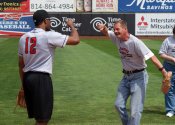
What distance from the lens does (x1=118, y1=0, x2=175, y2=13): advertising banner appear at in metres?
46.4

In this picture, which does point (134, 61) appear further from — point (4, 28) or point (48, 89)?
point (4, 28)

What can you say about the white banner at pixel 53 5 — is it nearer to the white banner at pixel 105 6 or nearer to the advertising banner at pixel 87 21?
the white banner at pixel 105 6

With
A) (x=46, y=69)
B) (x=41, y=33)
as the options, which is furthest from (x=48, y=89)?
(x=41, y=33)

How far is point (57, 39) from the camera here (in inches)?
279

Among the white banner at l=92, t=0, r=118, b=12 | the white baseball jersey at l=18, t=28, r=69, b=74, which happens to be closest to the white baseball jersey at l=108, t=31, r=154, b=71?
the white baseball jersey at l=18, t=28, r=69, b=74

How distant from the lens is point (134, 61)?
8469 mm

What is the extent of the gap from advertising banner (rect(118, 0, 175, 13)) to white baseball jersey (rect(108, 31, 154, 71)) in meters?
38.1

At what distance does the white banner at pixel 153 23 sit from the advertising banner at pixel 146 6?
3.52 metres

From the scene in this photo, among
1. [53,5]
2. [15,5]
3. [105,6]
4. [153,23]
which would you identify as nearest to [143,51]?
[153,23]

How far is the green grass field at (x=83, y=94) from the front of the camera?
409 inches

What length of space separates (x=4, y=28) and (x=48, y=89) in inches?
1449

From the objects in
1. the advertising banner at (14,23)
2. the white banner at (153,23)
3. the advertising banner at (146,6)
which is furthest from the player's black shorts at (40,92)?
the advertising banner at (146,6)

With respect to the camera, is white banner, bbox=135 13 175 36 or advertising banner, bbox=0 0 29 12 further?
advertising banner, bbox=0 0 29 12

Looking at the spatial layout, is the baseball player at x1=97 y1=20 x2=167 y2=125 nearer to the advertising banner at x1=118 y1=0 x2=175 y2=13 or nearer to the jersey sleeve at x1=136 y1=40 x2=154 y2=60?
the jersey sleeve at x1=136 y1=40 x2=154 y2=60
